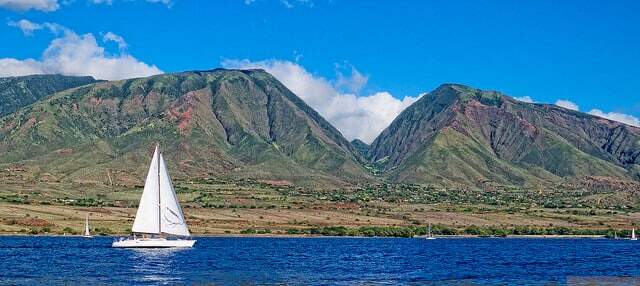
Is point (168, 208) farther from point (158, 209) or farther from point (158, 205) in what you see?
point (158, 205)

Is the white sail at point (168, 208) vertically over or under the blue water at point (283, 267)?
over

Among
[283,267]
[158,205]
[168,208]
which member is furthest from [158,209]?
[283,267]

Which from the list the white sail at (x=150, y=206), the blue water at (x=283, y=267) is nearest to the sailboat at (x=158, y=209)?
the white sail at (x=150, y=206)

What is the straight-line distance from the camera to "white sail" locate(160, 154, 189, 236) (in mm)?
160875

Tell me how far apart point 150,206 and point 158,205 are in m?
1.59

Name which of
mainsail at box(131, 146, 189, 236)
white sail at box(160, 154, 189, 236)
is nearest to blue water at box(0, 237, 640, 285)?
white sail at box(160, 154, 189, 236)

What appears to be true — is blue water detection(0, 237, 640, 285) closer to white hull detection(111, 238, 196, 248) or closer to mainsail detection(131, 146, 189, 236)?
white hull detection(111, 238, 196, 248)

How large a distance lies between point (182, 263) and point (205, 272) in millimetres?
19448

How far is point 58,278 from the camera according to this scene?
100 m

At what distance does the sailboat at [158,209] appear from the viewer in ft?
527

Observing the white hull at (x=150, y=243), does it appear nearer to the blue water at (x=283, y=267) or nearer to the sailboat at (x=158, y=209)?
the sailboat at (x=158, y=209)

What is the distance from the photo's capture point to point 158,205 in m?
161

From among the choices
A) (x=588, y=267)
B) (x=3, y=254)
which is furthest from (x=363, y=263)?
(x=3, y=254)

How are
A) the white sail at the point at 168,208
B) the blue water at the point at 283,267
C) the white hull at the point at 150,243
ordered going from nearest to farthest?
1. the blue water at the point at 283,267
2. the white sail at the point at 168,208
3. the white hull at the point at 150,243
